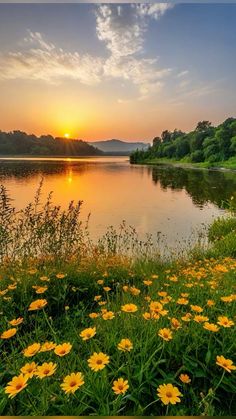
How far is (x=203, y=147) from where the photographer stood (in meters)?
95.3

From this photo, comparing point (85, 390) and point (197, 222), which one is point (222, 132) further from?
point (85, 390)

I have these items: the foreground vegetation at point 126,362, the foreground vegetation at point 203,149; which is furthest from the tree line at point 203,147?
the foreground vegetation at point 126,362

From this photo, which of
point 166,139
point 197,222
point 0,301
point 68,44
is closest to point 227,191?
point 197,222

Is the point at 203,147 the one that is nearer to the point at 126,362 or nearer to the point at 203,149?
the point at 203,149

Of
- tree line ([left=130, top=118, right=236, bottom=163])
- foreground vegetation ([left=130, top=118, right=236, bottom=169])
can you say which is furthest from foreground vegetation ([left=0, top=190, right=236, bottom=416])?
tree line ([left=130, top=118, right=236, bottom=163])

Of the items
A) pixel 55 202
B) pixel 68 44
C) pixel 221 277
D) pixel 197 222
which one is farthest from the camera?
pixel 55 202

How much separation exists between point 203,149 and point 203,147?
10.5 ft

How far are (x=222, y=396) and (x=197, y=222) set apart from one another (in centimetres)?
1627

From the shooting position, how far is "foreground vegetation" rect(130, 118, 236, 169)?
78.1 m

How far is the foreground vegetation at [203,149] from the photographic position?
7806 centimetres

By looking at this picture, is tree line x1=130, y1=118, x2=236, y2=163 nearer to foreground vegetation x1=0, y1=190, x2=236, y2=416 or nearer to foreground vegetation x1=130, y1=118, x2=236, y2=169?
foreground vegetation x1=130, y1=118, x2=236, y2=169

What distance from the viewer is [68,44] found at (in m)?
6.60

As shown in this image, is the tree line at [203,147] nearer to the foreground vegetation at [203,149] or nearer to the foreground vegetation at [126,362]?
the foreground vegetation at [203,149]

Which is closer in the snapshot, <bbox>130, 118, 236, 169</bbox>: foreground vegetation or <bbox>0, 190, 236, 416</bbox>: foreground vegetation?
<bbox>0, 190, 236, 416</bbox>: foreground vegetation
